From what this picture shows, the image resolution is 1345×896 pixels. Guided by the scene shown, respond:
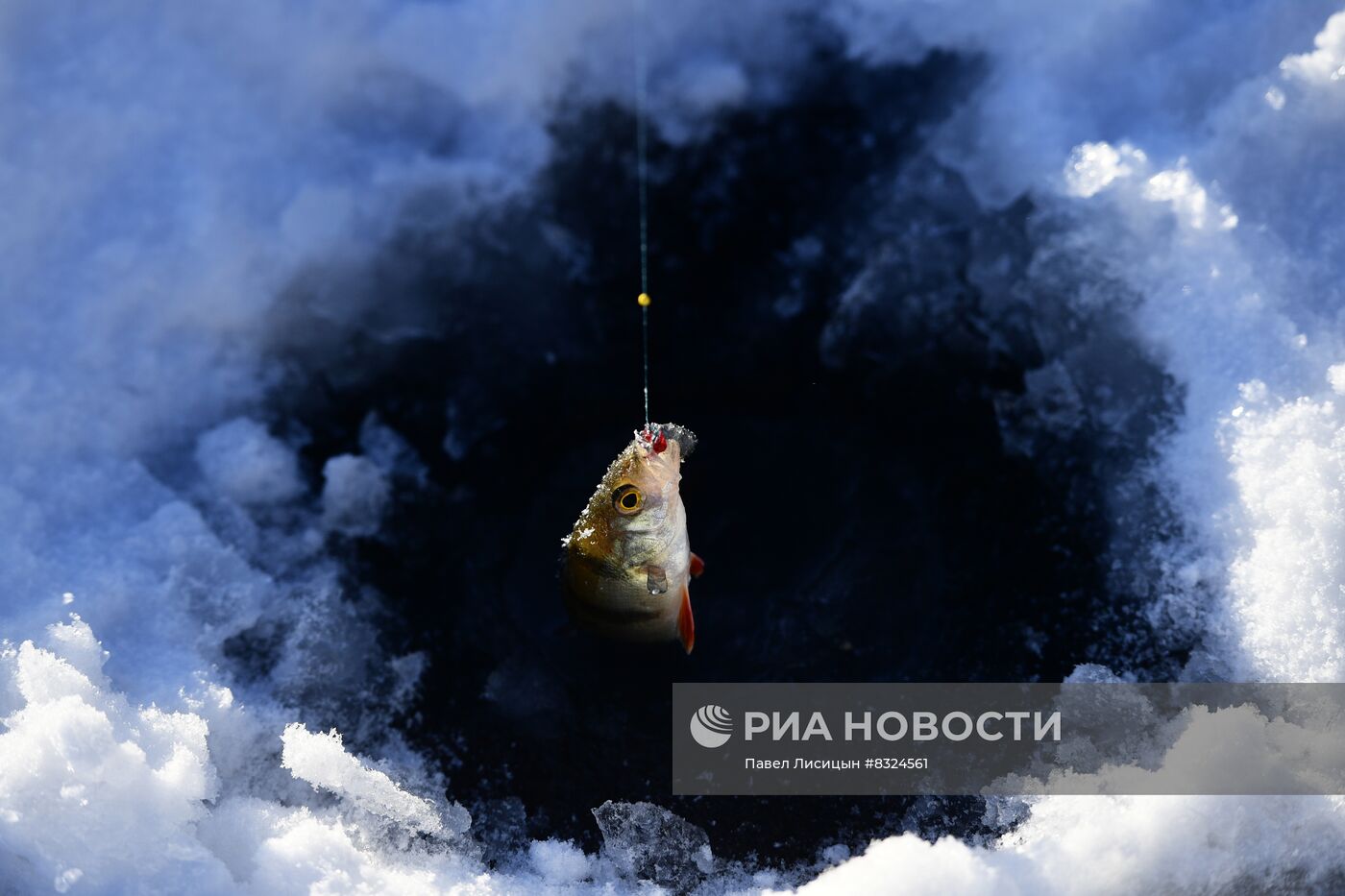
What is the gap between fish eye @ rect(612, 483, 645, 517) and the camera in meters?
3.41

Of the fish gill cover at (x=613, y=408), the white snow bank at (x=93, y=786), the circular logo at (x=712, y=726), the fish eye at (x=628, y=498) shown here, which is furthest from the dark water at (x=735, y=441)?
the white snow bank at (x=93, y=786)

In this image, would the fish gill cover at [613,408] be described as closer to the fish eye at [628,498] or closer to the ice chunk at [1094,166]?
the ice chunk at [1094,166]

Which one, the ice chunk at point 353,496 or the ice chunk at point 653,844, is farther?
the ice chunk at point 353,496

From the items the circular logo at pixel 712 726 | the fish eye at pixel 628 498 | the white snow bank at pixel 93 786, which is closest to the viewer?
the white snow bank at pixel 93 786

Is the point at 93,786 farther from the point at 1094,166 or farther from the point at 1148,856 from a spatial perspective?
the point at 1094,166

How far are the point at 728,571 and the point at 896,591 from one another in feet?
2.30

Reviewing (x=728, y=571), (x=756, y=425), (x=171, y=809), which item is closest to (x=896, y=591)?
(x=728, y=571)

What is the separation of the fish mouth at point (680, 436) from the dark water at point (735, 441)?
0.83 meters

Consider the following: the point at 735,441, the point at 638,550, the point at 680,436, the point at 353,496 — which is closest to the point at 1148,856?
the point at 638,550

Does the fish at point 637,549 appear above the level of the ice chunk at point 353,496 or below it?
below

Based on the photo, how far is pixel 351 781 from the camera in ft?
11.8

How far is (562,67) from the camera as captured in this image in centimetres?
551

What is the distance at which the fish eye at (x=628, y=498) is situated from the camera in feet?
11.2

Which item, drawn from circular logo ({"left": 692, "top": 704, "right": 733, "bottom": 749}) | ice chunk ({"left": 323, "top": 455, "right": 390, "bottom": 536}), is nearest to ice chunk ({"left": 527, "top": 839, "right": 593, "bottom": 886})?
circular logo ({"left": 692, "top": 704, "right": 733, "bottom": 749})
